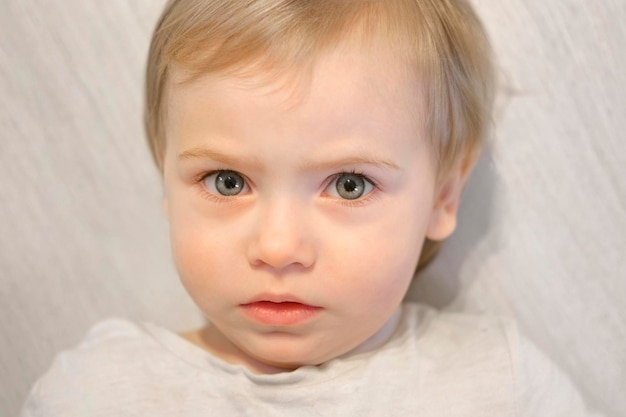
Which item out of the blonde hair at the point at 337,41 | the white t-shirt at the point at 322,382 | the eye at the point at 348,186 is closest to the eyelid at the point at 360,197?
the eye at the point at 348,186

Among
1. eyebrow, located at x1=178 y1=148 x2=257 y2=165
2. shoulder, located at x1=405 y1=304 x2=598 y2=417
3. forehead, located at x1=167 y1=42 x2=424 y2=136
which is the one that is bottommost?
shoulder, located at x1=405 y1=304 x2=598 y2=417

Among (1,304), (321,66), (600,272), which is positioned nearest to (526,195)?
(600,272)

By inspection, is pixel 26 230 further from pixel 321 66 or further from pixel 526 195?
pixel 526 195

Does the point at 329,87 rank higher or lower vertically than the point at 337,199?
higher

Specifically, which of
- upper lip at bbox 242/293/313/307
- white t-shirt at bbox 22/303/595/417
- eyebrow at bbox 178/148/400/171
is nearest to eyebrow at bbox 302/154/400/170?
eyebrow at bbox 178/148/400/171

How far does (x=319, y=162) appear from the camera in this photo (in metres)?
0.79

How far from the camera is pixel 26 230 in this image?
1161 mm

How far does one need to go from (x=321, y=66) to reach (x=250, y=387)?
0.41 metres

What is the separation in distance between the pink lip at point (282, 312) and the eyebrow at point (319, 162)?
17 centimetres

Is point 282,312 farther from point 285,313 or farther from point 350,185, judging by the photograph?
point 350,185

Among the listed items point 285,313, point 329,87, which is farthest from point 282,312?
point 329,87

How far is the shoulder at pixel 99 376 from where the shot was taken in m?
0.90

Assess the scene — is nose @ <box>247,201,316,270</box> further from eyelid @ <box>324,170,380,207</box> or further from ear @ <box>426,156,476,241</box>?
ear @ <box>426,156,476,241</box>

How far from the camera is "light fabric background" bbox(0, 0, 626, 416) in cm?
107
